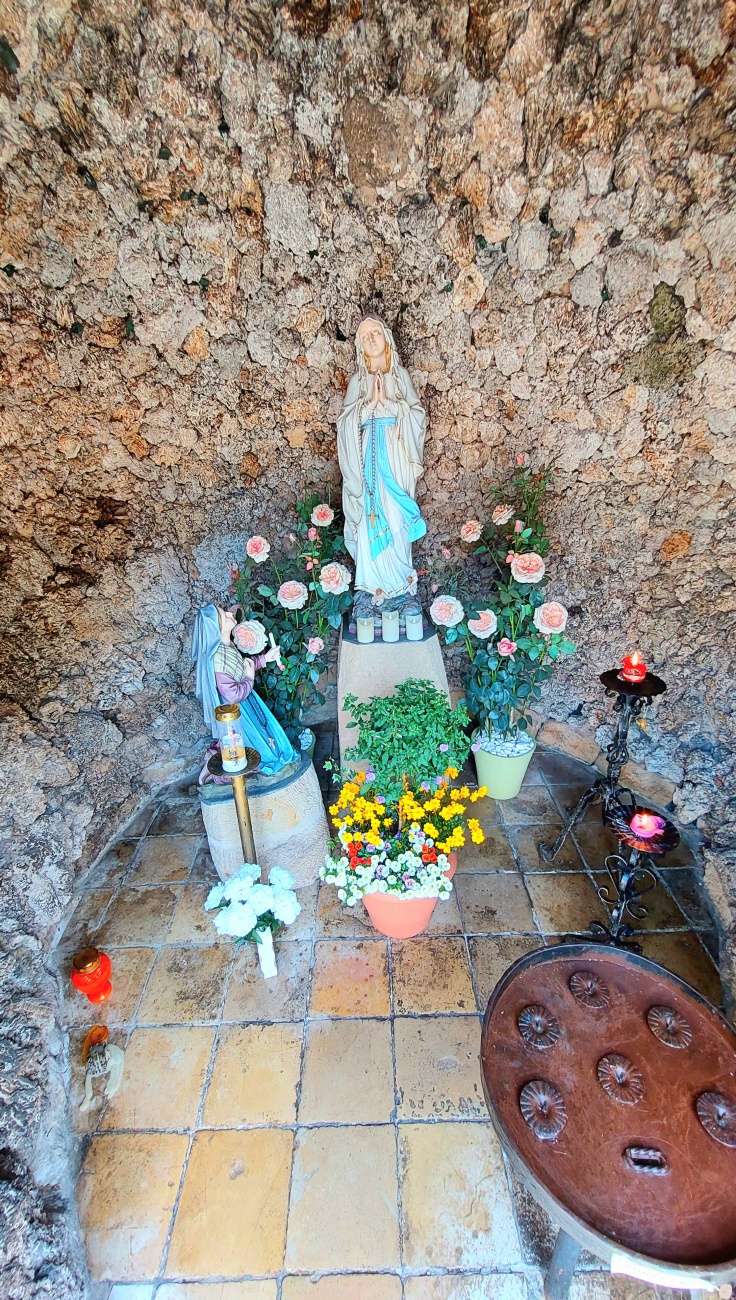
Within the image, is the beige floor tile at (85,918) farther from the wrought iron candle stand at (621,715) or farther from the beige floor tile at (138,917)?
the wrought iron candle stand at (621,715)

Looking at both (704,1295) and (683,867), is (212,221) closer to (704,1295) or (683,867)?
(683,867)

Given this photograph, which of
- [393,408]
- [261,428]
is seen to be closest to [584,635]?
[393,408]

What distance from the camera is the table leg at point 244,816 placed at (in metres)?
2.25

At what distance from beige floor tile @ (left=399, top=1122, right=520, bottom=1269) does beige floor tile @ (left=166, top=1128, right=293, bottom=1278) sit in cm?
41

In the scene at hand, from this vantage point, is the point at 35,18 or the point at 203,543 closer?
the point at 35,18

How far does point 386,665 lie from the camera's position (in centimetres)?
299

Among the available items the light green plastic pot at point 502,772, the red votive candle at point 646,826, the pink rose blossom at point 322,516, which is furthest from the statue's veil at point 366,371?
the red votive candle at point 646,826

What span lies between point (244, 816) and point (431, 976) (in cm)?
107

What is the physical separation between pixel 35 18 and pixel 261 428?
5.59 ft

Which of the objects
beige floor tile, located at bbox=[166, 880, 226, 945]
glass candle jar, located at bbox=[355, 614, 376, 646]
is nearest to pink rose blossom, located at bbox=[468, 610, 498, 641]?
glass candle jar, located at bbox=[355, 614, 376, 646]

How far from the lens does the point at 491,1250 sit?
1.64 meters

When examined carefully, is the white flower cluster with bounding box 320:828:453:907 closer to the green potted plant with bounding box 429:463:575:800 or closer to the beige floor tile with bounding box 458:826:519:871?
the beige floor tile with bounding box 458:826:519:871

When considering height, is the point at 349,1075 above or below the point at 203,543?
below

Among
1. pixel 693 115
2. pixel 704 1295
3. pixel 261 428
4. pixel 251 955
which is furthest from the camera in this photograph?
pixel 261 428
